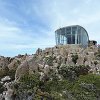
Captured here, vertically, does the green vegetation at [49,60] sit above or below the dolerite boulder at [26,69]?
above

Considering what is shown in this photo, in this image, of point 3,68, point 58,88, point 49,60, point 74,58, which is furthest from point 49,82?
point 74,58

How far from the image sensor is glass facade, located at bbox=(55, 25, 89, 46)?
88.7m

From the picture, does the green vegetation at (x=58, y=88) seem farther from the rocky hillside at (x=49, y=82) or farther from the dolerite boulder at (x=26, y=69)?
the dolerite boulder at (x=26, y=69)

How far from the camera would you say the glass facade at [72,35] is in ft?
291

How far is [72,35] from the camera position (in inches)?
3509

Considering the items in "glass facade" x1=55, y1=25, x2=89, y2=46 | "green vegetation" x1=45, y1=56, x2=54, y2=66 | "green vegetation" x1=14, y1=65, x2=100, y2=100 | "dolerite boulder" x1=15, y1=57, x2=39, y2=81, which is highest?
"glass facade" x1=55, y1=25, x2=89, y2=46

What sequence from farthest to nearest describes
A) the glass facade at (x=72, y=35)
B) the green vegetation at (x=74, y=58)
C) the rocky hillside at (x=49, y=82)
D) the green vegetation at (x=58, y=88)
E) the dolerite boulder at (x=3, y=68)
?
the glass facade at (x=72, y=35), the green vegetation at (x=74, y=58), the dolerite boulder at (x=3, y=68), the rocky hillside at (x=49, y=82), the green vegetation at (x=58, y=88)

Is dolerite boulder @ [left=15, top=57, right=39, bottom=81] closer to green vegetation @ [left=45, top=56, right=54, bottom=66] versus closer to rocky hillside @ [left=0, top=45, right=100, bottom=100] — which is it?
rocky hillside @ [left=0, top=45, right=100, bottom=100]

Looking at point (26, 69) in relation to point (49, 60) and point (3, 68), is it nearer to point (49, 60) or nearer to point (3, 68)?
point (3, 68)

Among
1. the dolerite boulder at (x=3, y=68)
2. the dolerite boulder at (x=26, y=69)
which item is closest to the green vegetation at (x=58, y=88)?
the dolerite boulder at (x=26, y=69)

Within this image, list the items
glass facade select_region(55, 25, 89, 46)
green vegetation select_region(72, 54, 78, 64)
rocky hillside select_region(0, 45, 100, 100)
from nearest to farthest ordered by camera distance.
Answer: rocky hillside select_region(0, 45, 100, 100)
green vegetation select_region(72, 54, 78, 64)
glass facade select_region(55, 25, 89, 46)

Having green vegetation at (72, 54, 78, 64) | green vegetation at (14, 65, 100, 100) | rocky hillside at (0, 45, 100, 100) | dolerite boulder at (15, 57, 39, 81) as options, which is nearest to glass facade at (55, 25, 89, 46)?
green vegetation at (72, 54, 78, 64)

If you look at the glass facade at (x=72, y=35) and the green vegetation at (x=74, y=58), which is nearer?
the green vegetation at (x=74, y=58)

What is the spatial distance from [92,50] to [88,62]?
398 inches
